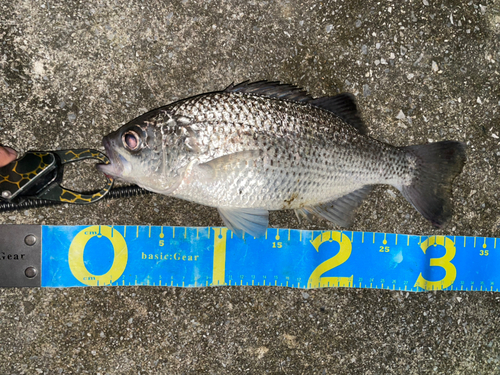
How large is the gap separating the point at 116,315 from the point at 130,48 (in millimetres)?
1875

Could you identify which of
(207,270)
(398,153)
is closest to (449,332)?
(398,153)

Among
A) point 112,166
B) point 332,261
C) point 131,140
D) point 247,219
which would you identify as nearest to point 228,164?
point 247,219

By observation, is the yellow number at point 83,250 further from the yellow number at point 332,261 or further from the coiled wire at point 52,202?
the yellow number at point 332,261

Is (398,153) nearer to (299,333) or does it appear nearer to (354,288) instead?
(354,288)

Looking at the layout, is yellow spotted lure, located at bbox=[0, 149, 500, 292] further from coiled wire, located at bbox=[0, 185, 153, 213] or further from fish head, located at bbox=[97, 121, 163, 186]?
fish head, located at bbox=[97, 121, 163, 186]

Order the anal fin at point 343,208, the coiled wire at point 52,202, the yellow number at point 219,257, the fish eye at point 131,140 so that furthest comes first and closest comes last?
1. the yellow number at point 219,257
2. the anal fin at point 343,208
3. the coiled wire at point 52,202
4. the fish eye at point 131,140

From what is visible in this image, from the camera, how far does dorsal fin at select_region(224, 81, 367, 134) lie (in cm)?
197

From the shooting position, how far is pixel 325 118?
2.01 metres

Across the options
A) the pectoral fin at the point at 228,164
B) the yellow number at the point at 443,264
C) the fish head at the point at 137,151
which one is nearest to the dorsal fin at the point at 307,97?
the pectoral fin at the point at 228,164

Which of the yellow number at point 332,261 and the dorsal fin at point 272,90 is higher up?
the dorsal fin at point 272,90

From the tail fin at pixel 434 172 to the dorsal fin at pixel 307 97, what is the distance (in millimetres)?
431

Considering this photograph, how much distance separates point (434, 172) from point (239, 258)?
1.45 m

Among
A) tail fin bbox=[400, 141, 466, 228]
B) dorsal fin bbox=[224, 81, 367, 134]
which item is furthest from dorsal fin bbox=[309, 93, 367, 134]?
tail fin bbox=[400, 141, 466, 228]

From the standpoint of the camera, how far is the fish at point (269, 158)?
1805 millimetres
